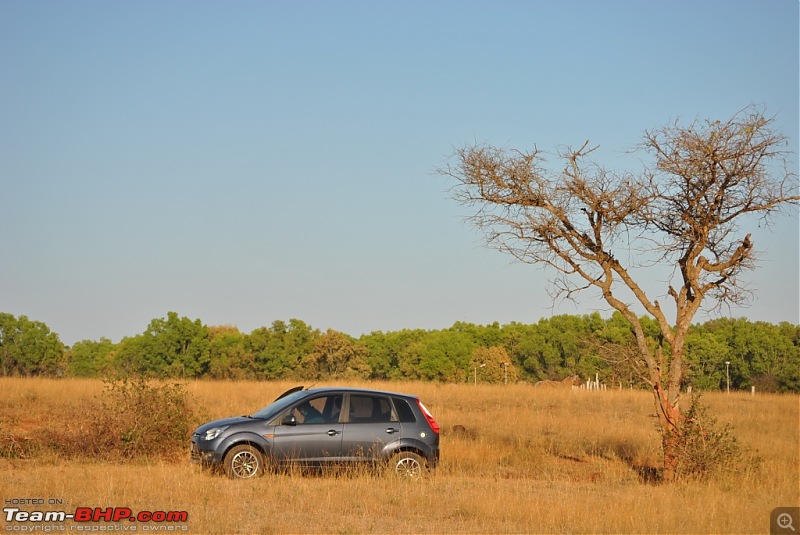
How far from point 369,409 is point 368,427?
14.0 inches

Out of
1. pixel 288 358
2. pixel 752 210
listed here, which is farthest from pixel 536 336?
pixel 752 210

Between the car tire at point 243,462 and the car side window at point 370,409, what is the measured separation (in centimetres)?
171

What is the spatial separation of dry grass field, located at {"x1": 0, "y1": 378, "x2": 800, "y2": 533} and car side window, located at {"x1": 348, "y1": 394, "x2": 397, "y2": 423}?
42.4 inches

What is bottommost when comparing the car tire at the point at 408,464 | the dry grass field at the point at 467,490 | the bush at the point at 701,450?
the dry grass field at the point at 467,490

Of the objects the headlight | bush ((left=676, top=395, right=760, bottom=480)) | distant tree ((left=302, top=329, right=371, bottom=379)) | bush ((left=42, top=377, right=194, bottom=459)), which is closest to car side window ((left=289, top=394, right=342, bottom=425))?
the headlight

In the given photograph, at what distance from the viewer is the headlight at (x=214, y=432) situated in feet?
46.7

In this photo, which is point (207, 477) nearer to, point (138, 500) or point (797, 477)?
point (138, 500)

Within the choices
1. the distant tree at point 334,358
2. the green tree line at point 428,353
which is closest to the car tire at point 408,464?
the green tree line at point 428,353

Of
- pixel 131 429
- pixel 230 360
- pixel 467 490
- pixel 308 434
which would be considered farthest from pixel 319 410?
pixel 230 360

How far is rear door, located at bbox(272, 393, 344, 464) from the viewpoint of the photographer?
1430cm

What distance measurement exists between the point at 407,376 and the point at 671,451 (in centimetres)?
7853

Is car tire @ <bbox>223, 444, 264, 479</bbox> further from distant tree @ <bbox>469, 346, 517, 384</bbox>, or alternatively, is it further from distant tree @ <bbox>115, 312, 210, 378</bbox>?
distant tree @ <bbox>469, 346, 517, 384</bbox>

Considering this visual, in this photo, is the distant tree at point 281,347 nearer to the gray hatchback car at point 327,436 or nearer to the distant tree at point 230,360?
the distant tree at point 230,360

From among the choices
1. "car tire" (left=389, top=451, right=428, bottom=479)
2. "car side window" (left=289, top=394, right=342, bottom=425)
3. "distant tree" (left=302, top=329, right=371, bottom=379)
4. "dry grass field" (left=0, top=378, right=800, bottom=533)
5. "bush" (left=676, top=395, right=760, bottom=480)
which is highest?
"distant tree" (left=302, top=329, right=371, bottom=379)
